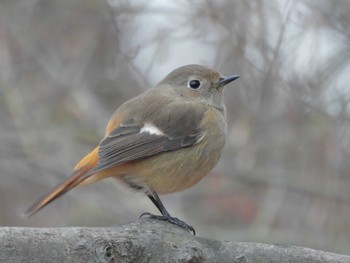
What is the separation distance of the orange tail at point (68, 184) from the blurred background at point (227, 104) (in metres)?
1.77

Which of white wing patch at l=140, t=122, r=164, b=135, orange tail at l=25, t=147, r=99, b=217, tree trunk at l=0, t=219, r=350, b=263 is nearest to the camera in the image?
tree trunk at l=0, t=219, r=350, b=263

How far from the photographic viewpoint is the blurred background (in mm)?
6293

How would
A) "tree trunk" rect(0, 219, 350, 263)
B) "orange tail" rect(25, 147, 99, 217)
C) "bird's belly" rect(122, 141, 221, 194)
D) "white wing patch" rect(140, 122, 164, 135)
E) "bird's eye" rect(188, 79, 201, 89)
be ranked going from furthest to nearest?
"bird's eye" rect(188, 79, 201, 89) → "white wing patch" rect(140, 122, 164, 135) → "bird's belly" rect(122, 141, 221, 194) → "orange tail" rect(25, 147, 99, 217) → "tree trunk" rect(0, 219, 350, 263)

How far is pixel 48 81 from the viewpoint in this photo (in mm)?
7488

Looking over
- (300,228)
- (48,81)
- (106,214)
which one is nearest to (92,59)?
(48,81)

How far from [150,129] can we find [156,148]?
0.18 m

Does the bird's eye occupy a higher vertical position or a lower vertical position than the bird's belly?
higher

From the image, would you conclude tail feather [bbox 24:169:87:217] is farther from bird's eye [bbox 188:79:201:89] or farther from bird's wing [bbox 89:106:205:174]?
bird's eye [bbox 188:79:201:89]

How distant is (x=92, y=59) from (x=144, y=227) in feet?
15.1

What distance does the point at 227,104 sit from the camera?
7.21 m

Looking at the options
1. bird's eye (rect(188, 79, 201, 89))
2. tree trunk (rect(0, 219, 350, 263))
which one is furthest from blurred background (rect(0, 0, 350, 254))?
tree trunk (rect(0, 219, 350, 263))

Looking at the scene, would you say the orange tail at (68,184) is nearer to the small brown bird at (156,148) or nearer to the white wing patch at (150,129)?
the small brown bird at (156,148)

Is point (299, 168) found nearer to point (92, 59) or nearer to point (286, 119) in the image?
point (286, 119)

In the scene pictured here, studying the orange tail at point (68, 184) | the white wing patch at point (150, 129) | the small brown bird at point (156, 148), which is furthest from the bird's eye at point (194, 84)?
the orange tail at point (68, 184)
